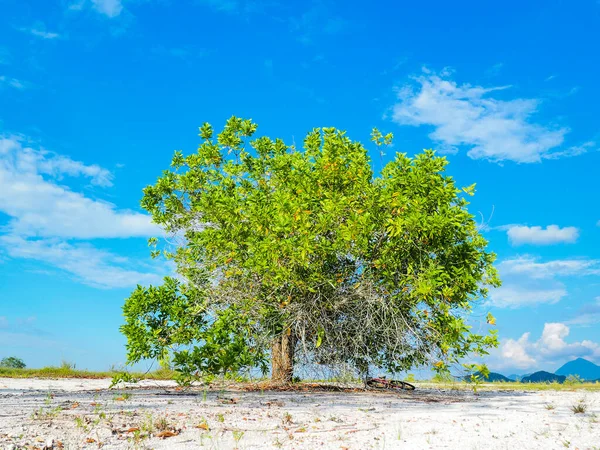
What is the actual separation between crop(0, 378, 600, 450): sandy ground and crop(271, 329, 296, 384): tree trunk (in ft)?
14.3

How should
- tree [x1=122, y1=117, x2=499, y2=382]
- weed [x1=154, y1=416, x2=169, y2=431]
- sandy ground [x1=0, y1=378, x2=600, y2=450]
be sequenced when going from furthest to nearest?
tree [x1=122, y1=117, x2=499, y2=382] < weed [x1=154, y1=416, x2=169, y2=431] < sandy ground [x1=0, y1=378, x2=600, y2=450]

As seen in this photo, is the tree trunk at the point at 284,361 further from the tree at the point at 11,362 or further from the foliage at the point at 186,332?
the tree at the point at 11,362

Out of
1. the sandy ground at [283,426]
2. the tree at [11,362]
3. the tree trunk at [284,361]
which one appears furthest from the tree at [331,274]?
the tree at [11,362]

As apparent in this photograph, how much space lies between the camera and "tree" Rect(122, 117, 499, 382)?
11.5 meters

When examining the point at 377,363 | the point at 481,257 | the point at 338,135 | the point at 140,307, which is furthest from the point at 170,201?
the point at 481,257

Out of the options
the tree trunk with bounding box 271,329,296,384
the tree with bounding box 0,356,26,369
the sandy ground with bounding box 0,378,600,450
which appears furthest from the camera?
the tree with bounding box 0,356,26,369

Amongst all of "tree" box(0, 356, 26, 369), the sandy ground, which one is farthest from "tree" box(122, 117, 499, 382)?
"tree" box(0, 356, 26, 369)

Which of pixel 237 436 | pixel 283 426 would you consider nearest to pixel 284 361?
pixel 283 426

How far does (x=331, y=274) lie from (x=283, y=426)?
5662 millimetres

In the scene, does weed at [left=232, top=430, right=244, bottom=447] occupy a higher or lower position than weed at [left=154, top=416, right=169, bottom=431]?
lower

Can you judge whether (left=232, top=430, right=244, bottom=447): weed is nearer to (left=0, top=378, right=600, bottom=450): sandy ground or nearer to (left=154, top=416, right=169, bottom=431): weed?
(left=0, top=378, right=600, bottom=450): sandy ground

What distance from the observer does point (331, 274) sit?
40.7ft

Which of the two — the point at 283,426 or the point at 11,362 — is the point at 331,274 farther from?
the point at 11,362

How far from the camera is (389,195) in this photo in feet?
38.4
